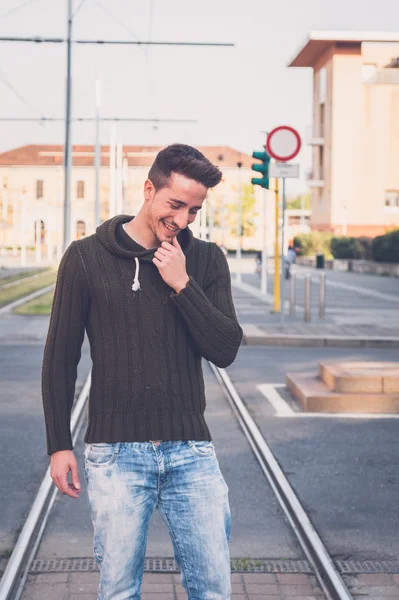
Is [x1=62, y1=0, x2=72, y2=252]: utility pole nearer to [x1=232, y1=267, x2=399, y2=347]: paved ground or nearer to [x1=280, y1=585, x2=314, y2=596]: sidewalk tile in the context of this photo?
[x1=232, y1=267, x2=399, y2=347]: paved ground

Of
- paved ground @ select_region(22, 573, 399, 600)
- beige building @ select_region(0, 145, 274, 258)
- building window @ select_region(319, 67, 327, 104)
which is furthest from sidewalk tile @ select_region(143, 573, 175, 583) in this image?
beige building @ select_region(0, 145, 274, 258)

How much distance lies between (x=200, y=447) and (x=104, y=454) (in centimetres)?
28

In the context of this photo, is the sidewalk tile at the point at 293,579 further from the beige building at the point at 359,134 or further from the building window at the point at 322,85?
the building window at the point at 322,85

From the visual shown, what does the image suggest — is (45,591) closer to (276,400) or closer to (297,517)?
(297,517)

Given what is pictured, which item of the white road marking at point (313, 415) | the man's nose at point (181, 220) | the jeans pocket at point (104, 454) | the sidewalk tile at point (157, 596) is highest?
the man's nose at point (181, 220)

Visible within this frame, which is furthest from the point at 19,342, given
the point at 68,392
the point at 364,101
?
the point at 364,101

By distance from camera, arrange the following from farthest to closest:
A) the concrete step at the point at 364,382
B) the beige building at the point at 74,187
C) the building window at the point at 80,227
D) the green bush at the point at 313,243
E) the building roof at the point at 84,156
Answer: the building roof at the point at 84,156
the building window at the point at 80,227
the beige building at the point at 74,187
the green bush at the point at 313,243
the concrete step at the point at 364,382

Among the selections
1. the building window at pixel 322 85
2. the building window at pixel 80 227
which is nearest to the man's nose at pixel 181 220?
the building window at pixel 322 85

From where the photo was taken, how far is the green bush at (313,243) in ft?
208

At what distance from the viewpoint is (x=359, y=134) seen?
70188 mm

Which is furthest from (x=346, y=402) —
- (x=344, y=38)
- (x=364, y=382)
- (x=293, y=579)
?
(x=344, y=38)

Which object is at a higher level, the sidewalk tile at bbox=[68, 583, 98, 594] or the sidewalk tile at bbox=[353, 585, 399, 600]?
the sidewalk tile at bbox=[353, 585, 399, 600]

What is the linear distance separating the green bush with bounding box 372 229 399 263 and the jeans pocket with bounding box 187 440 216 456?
1662 inches

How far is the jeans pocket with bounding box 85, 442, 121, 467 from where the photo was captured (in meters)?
2.96
